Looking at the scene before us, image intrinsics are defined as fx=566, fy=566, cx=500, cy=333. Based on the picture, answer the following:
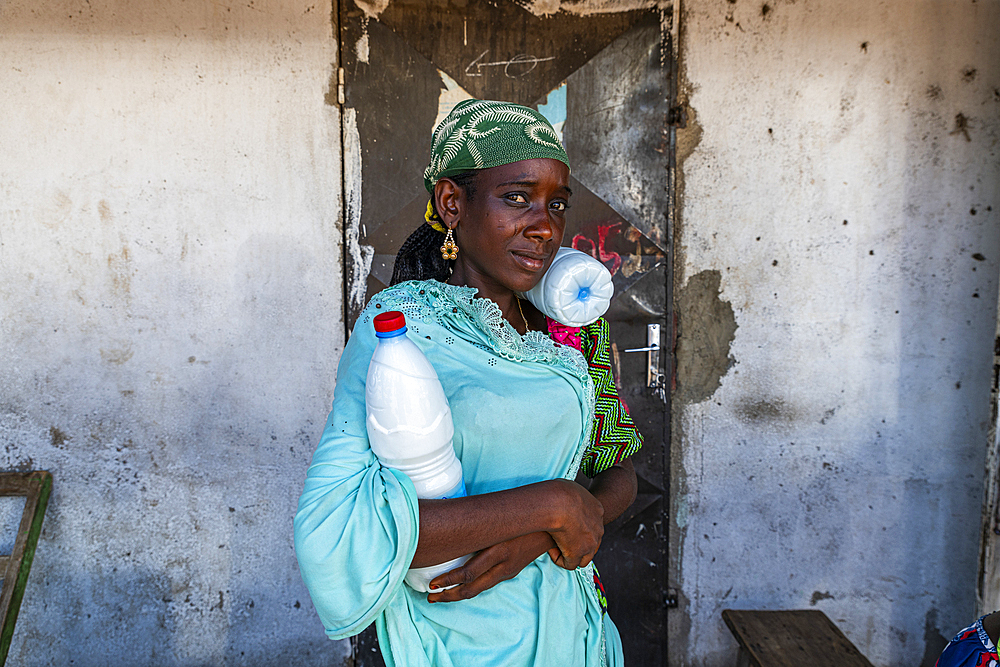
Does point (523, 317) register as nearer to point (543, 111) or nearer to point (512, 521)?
point (512, 521)

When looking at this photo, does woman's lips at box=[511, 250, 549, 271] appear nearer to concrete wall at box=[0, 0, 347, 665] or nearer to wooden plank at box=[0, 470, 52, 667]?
concrete wall at box=[0, 0, 347, 665]

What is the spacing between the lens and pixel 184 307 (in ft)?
7.86

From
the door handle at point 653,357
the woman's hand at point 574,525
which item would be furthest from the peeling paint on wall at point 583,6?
the woman's hand at point 574,525

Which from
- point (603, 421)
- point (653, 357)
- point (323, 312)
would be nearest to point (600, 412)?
point (603, 421)

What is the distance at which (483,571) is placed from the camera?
0.95 m

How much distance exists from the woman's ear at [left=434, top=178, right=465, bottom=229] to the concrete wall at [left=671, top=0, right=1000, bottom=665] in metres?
1.50

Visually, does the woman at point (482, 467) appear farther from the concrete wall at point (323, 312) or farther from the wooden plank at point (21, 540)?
the wooden plank at point (21, 540)

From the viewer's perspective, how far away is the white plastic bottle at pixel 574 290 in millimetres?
1243

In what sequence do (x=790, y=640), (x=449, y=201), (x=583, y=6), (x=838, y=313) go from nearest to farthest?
(x=449, y=201)
(x=790, y=640)
(x=583, y=6)
(x=838, y=313)

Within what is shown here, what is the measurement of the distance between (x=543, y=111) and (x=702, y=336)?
3.87 ft

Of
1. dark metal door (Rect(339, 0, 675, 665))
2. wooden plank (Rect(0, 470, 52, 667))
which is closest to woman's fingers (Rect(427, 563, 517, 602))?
dark metal door (Rect(339, 0, 675, 665))

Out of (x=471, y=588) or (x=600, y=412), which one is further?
(x=600, y=412)

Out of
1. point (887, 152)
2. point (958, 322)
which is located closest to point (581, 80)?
point (887, 152)

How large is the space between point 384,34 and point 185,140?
0.92 m
